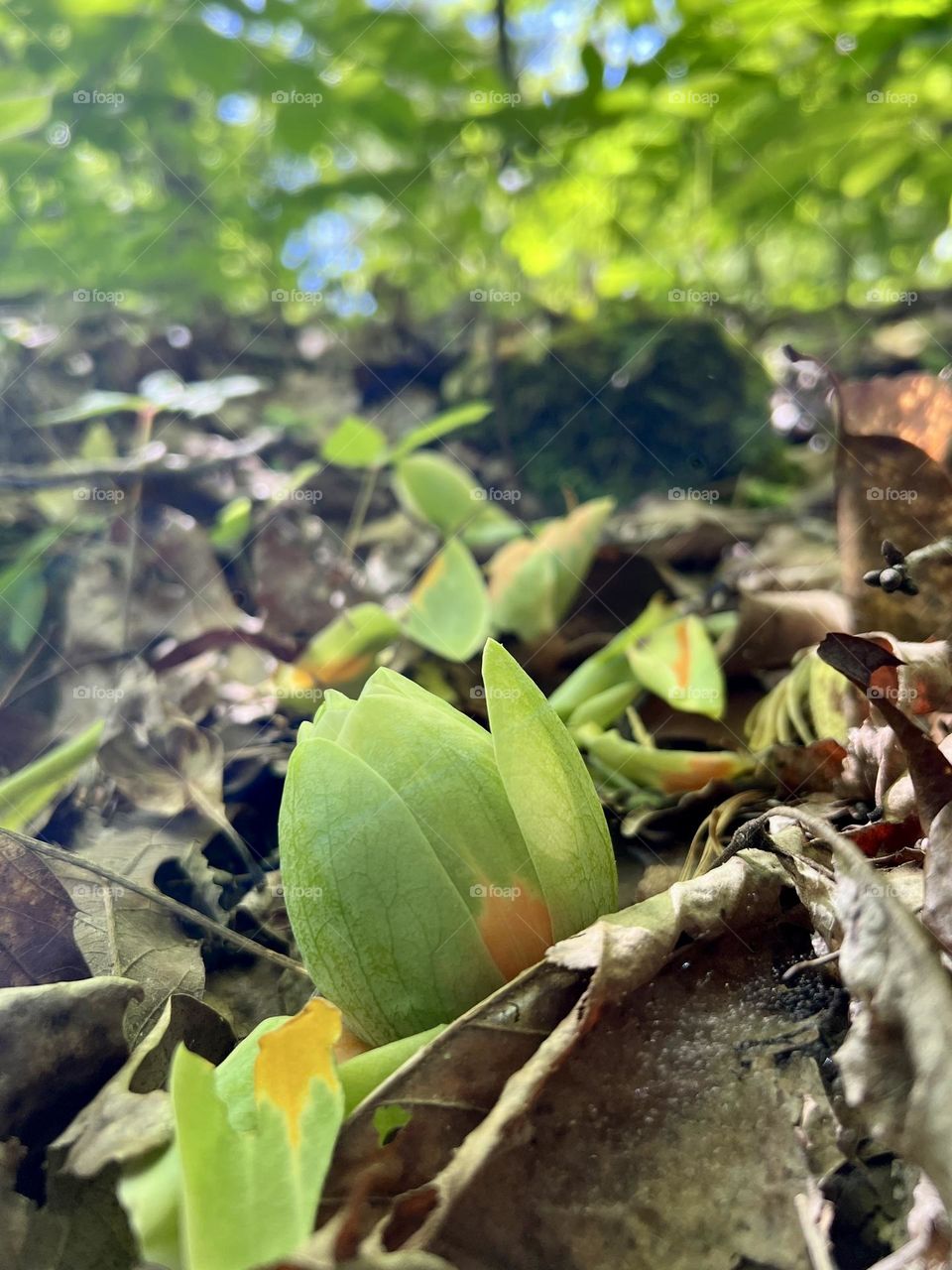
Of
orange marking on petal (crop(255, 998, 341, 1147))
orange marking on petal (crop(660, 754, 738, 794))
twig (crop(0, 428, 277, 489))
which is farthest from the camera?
twig (crop(0, 428, 277, 489))

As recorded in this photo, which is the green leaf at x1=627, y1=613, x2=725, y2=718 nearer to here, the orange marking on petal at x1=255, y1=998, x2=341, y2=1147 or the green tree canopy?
the orange marking on petal at x1=255, y1=998, x2=341, y2=1147

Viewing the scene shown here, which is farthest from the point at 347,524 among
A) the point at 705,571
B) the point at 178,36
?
the point at 178,36

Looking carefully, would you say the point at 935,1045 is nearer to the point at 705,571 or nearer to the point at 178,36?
the point at 705,571

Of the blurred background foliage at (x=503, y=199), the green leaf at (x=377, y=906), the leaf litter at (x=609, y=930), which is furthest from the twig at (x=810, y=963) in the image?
the blurred background foliage at (x=503, y=199)

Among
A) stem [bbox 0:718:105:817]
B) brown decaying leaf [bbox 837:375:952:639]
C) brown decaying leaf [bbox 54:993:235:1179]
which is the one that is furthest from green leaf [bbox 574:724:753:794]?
stem [bbox 0:718:105:817]

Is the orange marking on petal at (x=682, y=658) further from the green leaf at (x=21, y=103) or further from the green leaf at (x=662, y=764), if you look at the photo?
the green leaf at (x=21, y=103)

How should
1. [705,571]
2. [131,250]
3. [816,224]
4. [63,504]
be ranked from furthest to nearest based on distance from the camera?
1. [816,224]
2. [131,250]
3. [63,504]
4. [705,571]
